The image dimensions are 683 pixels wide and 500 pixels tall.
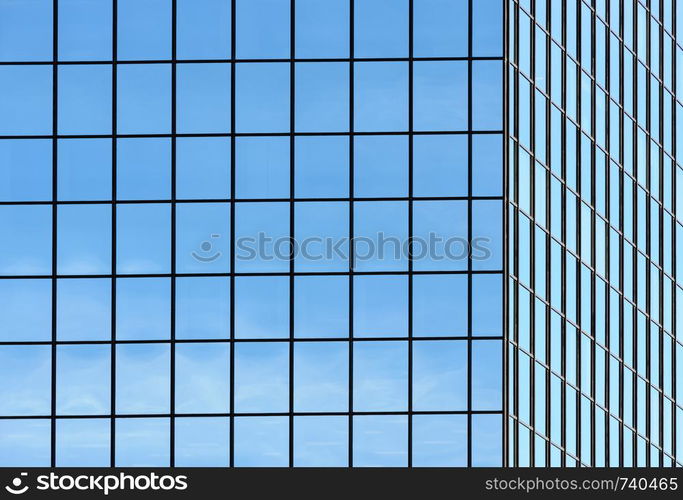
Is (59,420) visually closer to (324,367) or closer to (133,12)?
(324,367)

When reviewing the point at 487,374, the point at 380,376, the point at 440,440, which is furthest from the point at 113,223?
the point at 487,374

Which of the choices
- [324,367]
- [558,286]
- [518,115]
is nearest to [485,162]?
[518,115]

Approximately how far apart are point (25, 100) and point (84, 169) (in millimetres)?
3461

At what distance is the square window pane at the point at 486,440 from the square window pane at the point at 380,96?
35.7 ft

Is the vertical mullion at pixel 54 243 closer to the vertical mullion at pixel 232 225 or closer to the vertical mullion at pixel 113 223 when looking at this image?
the vertical mullion at pixel 113 223

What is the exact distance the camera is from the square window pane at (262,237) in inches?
2055

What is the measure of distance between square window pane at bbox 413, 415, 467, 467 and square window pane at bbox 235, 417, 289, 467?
183 inches

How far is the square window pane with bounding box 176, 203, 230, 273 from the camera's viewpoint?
5253 centimetres

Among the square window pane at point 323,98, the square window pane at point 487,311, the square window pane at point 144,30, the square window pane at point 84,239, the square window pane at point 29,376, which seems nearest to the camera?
the square window pane at point 487,311

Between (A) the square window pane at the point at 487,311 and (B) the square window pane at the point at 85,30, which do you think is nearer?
(A) the square window pane at the point at 487,311

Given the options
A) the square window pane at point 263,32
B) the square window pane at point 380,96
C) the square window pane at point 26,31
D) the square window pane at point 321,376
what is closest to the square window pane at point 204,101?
the square window pane at point 263,32

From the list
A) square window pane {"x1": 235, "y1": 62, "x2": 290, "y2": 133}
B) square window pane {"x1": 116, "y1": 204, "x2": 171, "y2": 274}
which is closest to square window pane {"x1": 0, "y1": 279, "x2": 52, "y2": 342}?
square window pane {"x1": 116, "y1": 204, "x2": 171, "y2": 274}

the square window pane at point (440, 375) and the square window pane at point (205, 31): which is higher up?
the square window pane at point (205, 31)
